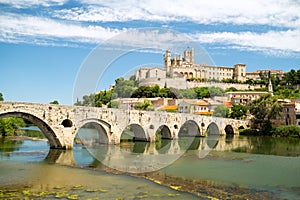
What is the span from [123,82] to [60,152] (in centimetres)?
1332

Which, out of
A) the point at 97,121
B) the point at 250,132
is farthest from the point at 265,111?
the point at 97,121

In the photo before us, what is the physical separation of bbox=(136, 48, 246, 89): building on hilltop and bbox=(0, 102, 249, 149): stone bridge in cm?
398

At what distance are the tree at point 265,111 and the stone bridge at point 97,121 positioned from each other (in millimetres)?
8882

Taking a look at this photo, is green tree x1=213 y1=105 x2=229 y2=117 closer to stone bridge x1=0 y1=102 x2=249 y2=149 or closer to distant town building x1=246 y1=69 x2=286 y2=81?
stone bridge x1=0 y1=102 x2=249 y2=149

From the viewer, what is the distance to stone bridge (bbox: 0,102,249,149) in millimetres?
17938

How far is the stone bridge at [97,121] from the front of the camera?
1794 centimetres

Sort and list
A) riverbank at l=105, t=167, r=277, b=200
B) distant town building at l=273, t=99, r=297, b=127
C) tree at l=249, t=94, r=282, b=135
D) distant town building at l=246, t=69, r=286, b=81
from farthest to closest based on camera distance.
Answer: distant town building at l=246, t=69, r=286, b=81, distant town building at l=273, t=99, r=297, b=127, tree at l=249, t=94, r=282, b=135, riverbank at l=105, t=167, r=277, b=200

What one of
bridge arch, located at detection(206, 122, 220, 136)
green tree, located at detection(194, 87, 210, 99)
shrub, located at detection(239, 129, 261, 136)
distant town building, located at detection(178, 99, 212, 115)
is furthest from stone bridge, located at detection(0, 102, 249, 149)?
green tree, located at detection(194, 87, 210, 99)

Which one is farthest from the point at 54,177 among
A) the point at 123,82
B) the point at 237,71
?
the point at 237,71

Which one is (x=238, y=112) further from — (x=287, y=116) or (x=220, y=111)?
(x=287, y=116)

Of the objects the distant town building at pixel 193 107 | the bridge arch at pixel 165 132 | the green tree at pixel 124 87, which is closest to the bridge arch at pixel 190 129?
the distant town building at pixel 193 107

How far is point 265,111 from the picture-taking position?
40.8 m

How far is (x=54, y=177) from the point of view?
12750 millimetres

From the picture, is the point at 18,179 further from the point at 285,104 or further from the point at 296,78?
the point at 296,78
